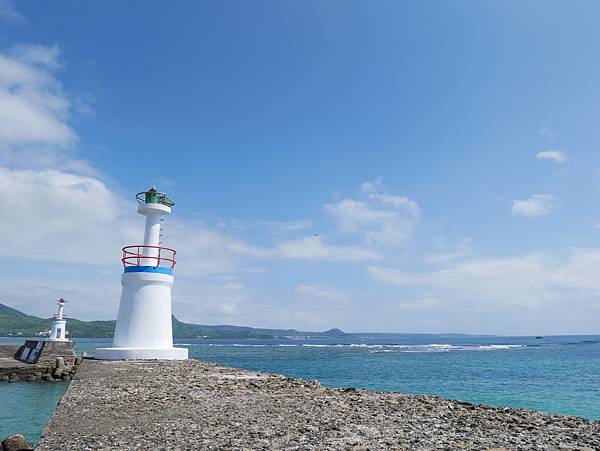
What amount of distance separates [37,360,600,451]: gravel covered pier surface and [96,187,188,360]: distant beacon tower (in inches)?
399

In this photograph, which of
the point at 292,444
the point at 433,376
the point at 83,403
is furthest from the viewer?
the point at 433,376

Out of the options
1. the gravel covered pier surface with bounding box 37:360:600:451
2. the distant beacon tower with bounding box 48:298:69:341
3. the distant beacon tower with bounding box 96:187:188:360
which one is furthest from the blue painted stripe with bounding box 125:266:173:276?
the distant beacon tower with bounding box 48:298:69:341

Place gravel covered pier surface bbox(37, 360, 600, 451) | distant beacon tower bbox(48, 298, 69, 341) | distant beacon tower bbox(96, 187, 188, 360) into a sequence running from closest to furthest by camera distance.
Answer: gravel covered pier surface bbox(37, 360, 600, 451) → distant beacon tower bbox(96, 187, 188, 360) → distant beacon tower bbox(48, 298, 69, 341)

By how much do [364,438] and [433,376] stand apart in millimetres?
37443

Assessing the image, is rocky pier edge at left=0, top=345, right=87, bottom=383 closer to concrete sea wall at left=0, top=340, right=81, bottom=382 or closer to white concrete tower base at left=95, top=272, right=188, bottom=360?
concrete sea wall at left=0, top=340, right=81, bottom=382

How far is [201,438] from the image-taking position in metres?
7.21

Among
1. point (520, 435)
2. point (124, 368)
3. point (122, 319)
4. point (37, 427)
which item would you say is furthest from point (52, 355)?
point (520, 435)

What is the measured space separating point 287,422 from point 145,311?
626 inches

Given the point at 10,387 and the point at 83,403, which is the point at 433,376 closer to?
the point at 10,387

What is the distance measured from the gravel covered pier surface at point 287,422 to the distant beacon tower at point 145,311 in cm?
1013

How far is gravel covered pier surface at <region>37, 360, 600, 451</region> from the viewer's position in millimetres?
6965

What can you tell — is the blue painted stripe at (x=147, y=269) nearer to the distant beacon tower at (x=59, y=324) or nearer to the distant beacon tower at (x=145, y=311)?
the distant beacon tower at (x=145, y=311)

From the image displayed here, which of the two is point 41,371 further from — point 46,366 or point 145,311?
point 145,311

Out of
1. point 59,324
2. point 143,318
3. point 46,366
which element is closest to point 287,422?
point 143,318
